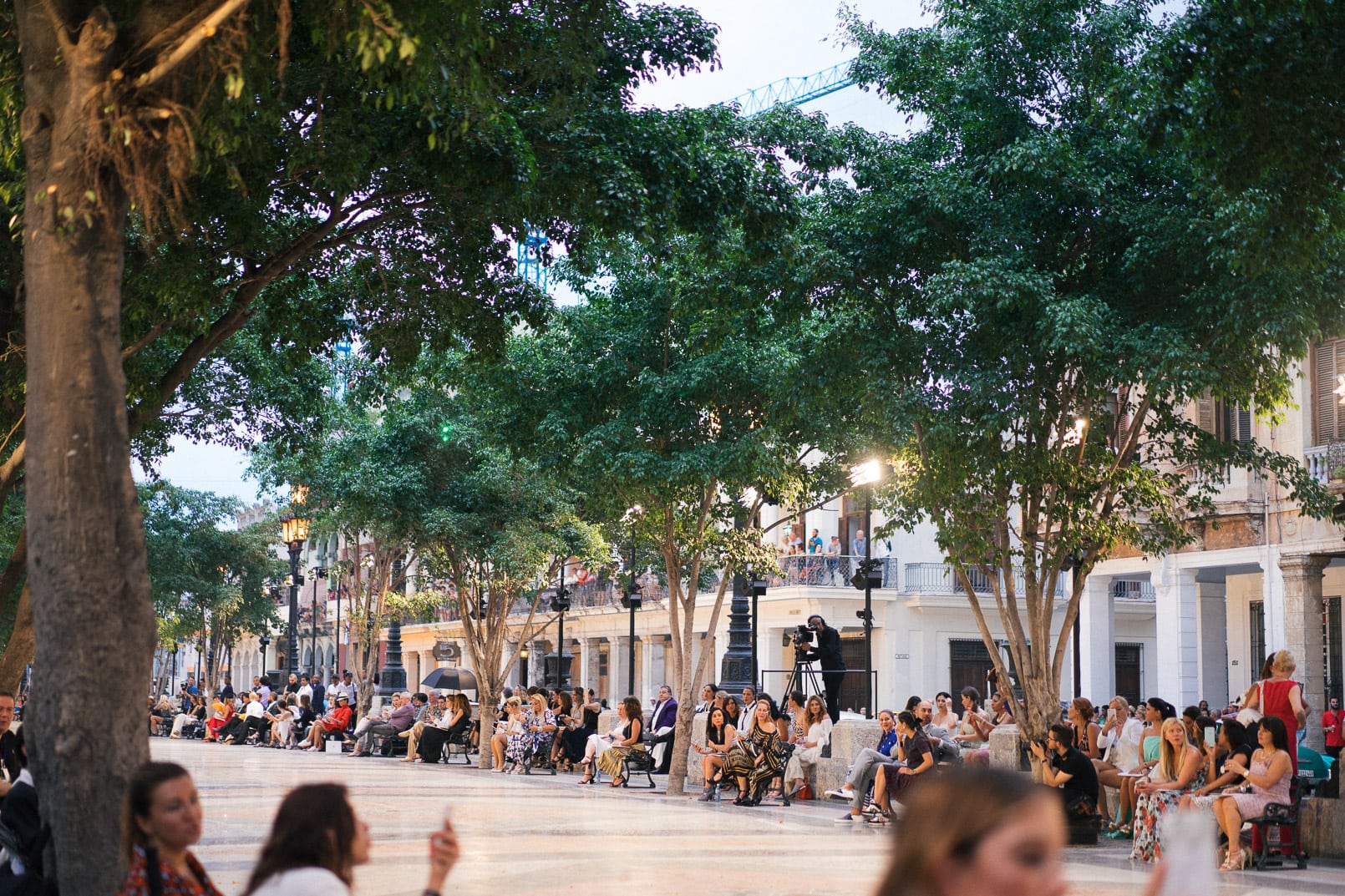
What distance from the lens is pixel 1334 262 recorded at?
593 inches

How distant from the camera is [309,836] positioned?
3918mm

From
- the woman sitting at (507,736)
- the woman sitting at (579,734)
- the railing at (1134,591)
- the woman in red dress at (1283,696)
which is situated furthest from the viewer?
the railing at (1134,591)

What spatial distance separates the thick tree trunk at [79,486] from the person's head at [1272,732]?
31.4ft

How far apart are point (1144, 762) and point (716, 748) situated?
21.5ft

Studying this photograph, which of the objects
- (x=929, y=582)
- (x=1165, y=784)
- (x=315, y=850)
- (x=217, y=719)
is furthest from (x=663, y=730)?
(x=929, y=582)

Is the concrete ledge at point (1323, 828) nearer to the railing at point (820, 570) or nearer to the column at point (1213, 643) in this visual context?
the column at point (1213, 643)

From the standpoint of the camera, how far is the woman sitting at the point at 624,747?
79.0 ft

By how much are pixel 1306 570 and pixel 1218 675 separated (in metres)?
5.64

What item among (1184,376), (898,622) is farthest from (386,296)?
(898,622)

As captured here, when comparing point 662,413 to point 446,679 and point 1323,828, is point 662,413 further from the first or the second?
point 446,679

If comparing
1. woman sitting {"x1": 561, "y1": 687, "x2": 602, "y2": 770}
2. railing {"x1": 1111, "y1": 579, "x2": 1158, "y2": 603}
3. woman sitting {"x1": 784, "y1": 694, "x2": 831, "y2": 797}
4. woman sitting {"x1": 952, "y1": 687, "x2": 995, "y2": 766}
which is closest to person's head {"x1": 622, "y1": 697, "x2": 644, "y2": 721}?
woman sitting {"x1": 561, "y1": 687, "x2": 602, "y2": 770}

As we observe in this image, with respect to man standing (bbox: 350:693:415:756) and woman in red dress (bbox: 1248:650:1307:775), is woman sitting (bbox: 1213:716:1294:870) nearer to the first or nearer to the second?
woman in red dress (bbox: 1248:650:1307:775)

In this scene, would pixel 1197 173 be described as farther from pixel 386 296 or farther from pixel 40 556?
pixel 40 556

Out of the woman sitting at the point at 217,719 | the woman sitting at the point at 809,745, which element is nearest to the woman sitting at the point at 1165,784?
the woman sitting at the point at 809,745
